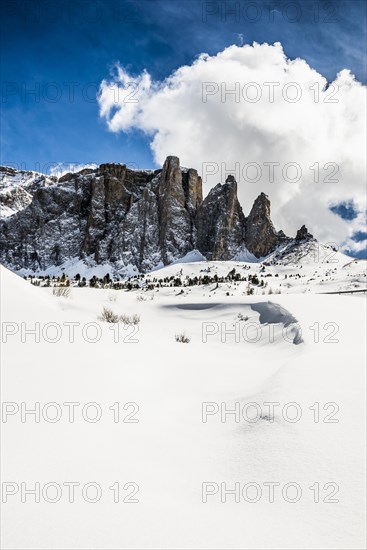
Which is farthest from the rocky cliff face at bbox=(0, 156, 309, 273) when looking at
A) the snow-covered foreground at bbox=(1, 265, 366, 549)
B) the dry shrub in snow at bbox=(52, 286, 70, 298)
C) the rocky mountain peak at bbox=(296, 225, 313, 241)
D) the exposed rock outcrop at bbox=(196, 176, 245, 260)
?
the snow-covered foreground at bbox=(1, 265, 366, 549)

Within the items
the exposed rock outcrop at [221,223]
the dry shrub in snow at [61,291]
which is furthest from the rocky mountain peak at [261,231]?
the dry shrub in snow at [61,291]

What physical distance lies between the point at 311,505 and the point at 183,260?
14787 cm

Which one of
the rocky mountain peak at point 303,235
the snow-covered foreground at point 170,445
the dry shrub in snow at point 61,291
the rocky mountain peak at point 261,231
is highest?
the rocky mountain peak at point 261,231

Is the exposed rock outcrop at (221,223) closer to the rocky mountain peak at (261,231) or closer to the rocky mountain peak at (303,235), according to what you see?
the rocky mountain peak at (261,231)

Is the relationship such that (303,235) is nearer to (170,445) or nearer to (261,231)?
(261,231)

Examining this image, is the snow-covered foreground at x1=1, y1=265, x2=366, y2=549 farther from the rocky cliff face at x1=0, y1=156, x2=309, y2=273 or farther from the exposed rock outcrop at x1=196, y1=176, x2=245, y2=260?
the rocky cliff face at x1=0, y1=156, x2=309, y2=273

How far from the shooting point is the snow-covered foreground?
2.00 meters

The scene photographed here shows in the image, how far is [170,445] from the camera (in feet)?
10.4

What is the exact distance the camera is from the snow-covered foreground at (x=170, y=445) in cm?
200

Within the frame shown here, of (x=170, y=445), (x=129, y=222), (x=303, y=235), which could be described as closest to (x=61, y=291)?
(x=170, y=445)

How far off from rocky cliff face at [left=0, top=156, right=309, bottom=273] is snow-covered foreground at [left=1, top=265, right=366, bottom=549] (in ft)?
446

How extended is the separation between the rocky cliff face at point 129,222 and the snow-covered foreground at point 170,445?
13581 centimetres

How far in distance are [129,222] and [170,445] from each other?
15906 cm

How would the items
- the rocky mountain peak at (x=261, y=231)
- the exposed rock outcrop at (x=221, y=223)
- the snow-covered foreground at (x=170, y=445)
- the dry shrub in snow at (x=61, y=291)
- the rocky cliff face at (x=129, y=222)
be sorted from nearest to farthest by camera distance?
the snow-covered foreground at (x=170, y=445) → the dry shrub in snow at (x=61, y=291) → the rocky mountain peak at (x=261, y=231) → the exposed rock outcrop at (x=221, y=223) → the rocky cliff face at (x=129, y=222)
